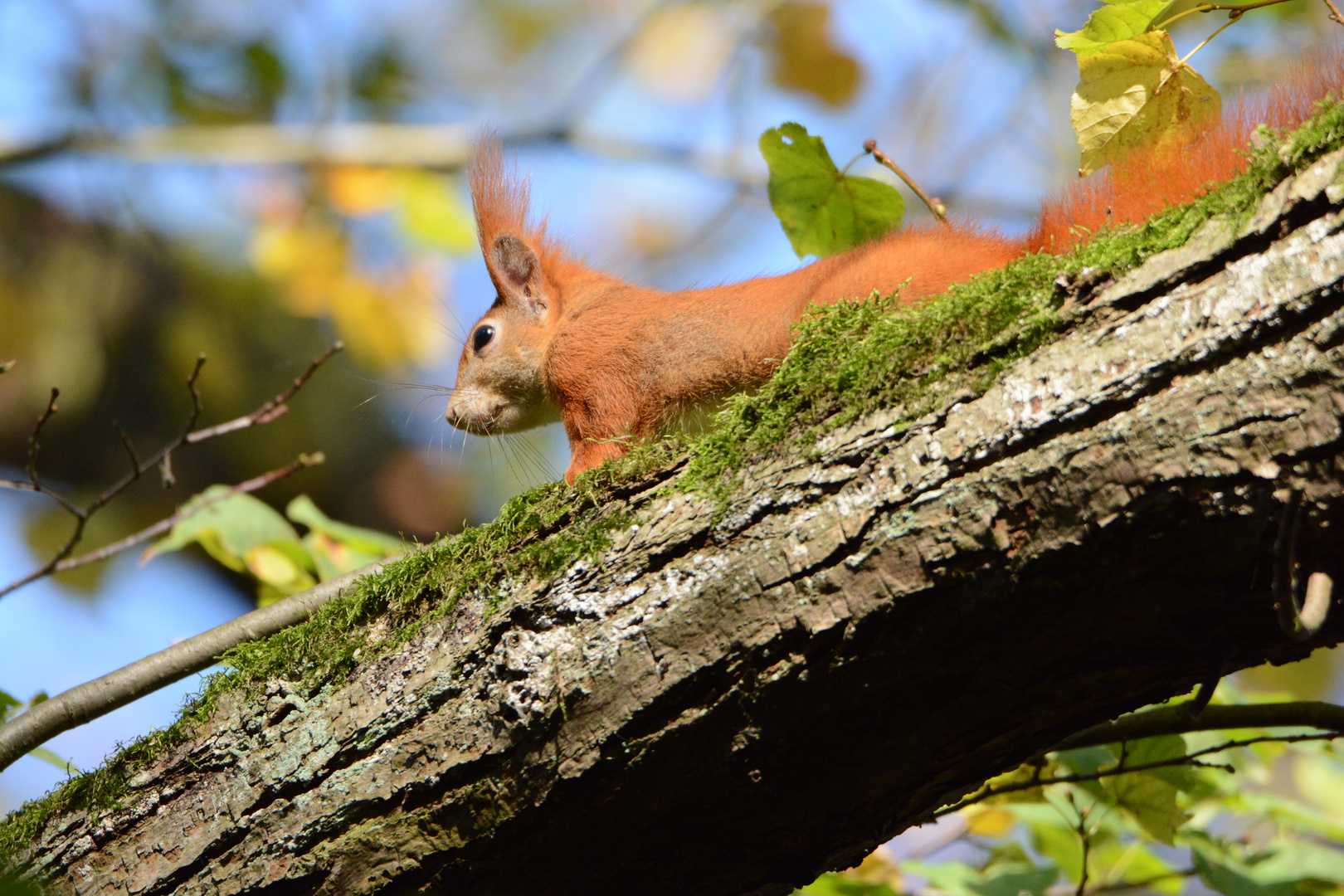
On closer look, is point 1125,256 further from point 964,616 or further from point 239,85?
point 239,85

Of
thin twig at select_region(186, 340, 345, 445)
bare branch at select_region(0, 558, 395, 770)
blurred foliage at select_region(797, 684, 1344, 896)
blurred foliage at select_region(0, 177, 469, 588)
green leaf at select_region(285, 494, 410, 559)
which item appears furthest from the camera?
blurred foliage at select_region(0, 177, 469, 588)

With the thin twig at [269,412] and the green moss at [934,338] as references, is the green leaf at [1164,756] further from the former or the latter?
the thin twig at [269,412]

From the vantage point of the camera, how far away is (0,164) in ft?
17.6

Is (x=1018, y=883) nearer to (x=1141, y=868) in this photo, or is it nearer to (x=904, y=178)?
(x=1141, y=868)

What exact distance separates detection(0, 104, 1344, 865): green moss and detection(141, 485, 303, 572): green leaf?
2.59ft

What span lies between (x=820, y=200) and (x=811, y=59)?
4.73m

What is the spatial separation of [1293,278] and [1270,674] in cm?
619

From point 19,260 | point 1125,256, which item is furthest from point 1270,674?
point 19,260

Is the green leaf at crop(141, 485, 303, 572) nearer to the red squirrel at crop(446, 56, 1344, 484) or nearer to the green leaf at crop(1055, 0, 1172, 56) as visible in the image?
the red squirrel at crop(446, 56, 1344, 484)

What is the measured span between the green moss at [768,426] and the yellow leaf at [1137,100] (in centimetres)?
39

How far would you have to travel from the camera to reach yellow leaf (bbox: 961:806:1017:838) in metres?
3.39

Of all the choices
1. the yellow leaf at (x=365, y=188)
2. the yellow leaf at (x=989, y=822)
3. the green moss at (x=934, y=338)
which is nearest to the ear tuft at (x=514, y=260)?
the green moss at (x=934, y=338)

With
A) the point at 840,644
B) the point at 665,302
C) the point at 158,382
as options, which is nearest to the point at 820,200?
the point at 665,302

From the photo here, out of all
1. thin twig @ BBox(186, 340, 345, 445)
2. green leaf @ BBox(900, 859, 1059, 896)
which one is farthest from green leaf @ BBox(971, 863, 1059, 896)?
thin twig @ BBox(186, 340, 345, 445)
